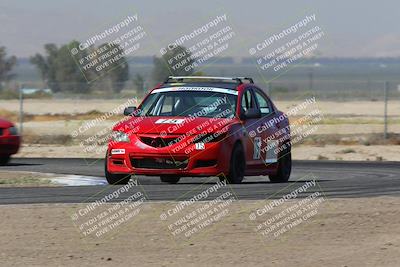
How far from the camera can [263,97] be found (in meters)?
19.0

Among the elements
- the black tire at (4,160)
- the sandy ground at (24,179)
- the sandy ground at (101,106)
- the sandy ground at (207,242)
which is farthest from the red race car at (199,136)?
the sandy ground at (101,106)

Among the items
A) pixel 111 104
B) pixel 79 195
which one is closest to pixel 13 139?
pixel 79 195

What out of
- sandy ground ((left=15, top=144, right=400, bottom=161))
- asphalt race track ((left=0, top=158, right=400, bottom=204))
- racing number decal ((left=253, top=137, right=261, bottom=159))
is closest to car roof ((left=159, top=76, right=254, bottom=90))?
racing number decal ((left=253, top=137, right=261, bottom=159))

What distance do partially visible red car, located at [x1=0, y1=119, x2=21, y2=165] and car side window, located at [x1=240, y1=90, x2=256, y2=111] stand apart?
5.89 m

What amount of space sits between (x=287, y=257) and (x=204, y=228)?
1.65m

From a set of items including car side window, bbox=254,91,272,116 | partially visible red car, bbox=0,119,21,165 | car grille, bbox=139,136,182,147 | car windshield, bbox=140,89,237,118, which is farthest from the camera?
partially visible red car, bbox=0,119,21,165

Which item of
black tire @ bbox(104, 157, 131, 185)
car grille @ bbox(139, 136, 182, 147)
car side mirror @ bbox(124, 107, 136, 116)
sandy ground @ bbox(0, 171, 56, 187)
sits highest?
car side mirror @ bbox(124, 107, 136, 116)

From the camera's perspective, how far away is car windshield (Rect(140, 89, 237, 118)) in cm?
1764

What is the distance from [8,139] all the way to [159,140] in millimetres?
6459

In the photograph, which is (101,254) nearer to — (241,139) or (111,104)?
(241,139)

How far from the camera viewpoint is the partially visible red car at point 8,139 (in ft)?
73.7

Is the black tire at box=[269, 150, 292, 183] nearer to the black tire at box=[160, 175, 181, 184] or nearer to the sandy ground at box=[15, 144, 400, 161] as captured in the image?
the black tire at box=[160, 175, 181, 184]

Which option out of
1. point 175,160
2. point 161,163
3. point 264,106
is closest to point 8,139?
point 264,106

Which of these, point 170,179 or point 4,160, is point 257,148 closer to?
point 170,179
